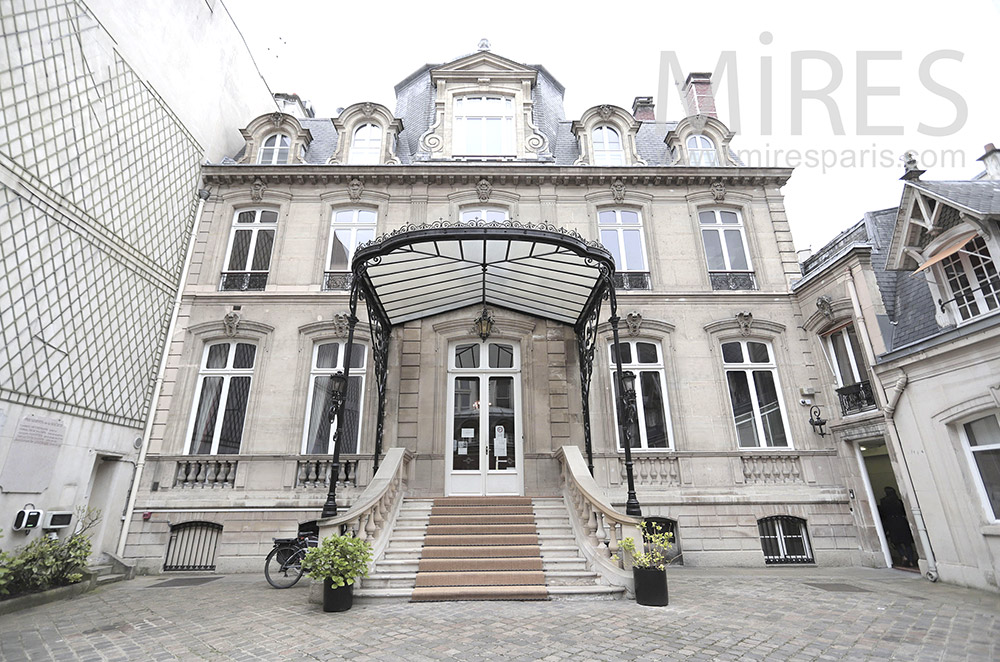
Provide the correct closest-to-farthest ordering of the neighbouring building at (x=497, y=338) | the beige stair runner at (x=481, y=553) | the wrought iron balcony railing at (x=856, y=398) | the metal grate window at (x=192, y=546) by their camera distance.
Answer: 1. the beige stair runner at (x=481, y=553)
2. the metal grate window at (x=192, y=546)
3. the neighbouring building at (x=497, y=338)
4. the wrought iron balcony railing at (x=856, y=398)

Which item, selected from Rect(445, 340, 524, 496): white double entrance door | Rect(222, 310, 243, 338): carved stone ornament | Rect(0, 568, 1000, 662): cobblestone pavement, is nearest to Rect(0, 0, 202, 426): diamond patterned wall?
Rect(222, 310, 243, 338): carved stone ornament

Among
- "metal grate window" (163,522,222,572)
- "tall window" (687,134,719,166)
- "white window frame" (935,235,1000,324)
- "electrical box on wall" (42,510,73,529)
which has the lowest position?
"metal grate window" (163,522,222,572)

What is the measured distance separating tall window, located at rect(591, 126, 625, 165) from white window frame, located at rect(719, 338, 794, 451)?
207 inches

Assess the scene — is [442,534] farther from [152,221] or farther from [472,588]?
[152,221]

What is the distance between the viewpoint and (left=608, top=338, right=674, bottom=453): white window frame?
9.46 metres

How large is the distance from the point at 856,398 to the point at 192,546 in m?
12.4

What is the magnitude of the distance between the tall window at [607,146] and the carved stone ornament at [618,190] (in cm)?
94

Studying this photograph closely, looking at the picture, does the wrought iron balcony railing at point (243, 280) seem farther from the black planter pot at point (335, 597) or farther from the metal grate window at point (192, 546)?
the black planter pot at point (335, 597)

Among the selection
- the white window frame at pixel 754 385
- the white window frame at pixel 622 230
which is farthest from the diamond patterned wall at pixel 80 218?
the white window frame at pixel 754 385

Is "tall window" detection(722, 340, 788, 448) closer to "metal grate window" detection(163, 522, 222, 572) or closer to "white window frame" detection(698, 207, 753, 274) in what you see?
"white window frame" detection(698, 207, 753, 274)

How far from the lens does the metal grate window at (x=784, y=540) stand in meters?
8.67

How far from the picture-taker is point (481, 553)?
6898mm

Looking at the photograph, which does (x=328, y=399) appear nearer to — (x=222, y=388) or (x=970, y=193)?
(x=222, y=388)

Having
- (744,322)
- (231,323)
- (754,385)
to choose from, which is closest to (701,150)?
(744,322)
